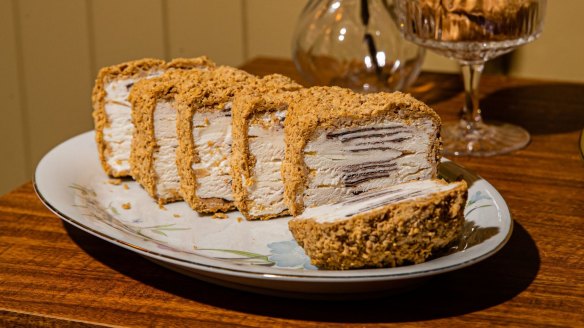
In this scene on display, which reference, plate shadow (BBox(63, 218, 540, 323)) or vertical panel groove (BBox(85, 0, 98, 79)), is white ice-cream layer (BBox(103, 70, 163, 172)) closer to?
plate shadow (BBox(63, 218, 540, 323))

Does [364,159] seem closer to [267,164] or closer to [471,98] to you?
[267,164]

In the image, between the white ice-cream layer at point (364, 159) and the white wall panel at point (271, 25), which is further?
the white wall panel at point (271, 25)

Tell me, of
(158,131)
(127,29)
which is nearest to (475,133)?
(158,131)

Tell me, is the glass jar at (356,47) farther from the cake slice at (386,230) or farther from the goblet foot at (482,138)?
the cake slice at (386,230)

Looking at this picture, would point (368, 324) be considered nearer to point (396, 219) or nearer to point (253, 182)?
point (396, 219)

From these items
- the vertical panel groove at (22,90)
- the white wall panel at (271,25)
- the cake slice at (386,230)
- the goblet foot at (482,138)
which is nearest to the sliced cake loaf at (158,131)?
the cake slice at (386,230)

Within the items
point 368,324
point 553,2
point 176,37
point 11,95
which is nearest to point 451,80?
point 553,2
